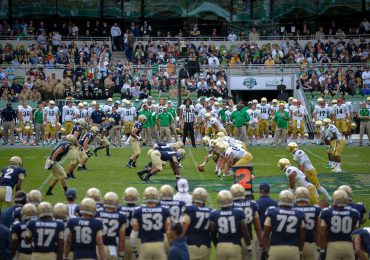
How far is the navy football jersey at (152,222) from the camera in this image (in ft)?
39.0

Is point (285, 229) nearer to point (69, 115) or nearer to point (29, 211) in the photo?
point (29, 211)

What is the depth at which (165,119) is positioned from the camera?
29281 millimetres

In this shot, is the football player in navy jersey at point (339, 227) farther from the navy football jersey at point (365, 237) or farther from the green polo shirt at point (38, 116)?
the green polo shirt at point (38, 116)

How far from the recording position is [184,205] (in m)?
12.6

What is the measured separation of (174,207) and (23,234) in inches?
86.2

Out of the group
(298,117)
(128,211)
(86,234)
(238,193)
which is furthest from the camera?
(298,117)

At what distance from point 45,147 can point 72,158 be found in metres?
9.02

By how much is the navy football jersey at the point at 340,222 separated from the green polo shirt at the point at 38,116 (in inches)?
749

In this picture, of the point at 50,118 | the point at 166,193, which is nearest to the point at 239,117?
the point at 50,118

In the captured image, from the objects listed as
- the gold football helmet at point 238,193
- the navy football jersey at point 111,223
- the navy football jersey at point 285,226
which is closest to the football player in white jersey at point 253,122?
the gold football helmet at point 238,193

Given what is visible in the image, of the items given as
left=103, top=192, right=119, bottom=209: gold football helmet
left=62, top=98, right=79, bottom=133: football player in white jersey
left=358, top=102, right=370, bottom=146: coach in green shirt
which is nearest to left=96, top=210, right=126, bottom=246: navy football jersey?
left=103, top=192, right=119, bottom=209: gold football helmet

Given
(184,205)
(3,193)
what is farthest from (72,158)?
(184,205)

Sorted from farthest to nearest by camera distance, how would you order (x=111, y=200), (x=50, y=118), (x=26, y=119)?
(x=26, y=119) → (x=50, y=118) → (x=111, y=200)

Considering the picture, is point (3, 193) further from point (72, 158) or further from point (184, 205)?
point (72, 158)
